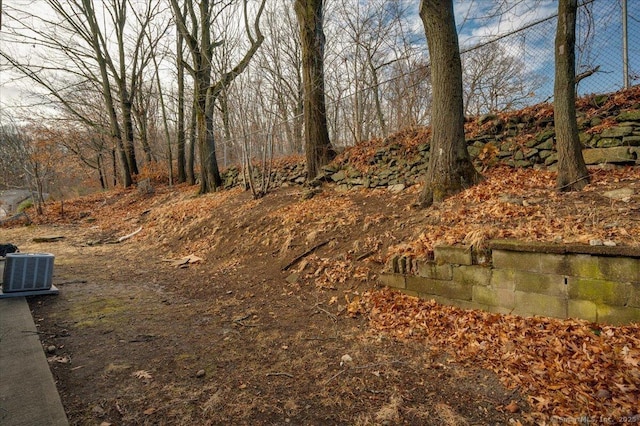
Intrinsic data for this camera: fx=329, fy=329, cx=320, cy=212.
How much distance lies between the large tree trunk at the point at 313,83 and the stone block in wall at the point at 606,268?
21.3 ft

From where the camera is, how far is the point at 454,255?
392 centimetres

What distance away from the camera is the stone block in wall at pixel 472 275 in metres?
3.67

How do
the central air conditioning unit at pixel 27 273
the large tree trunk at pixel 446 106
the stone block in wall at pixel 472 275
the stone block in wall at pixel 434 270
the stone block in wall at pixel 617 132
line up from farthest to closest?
the large tree trunk at pixel 446 106
the stone block in wall at pixel 617 132
the central air conditioning unit at pixel 27 273
the stone block in wall at pixel 434 270
the stone block in wall at pixel 472 275

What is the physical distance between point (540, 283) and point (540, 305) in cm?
22

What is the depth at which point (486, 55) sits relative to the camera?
9.20m

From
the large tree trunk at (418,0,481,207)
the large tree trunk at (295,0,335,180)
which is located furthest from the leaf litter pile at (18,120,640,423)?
the large tree trunk at (295,0,335,180)

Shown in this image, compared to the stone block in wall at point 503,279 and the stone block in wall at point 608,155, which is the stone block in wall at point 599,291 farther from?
the stone block in wall at point 608,155

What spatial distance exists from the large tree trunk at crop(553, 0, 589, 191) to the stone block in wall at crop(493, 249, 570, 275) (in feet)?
6.97

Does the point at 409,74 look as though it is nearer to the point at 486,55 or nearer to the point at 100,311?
the point at 486,55

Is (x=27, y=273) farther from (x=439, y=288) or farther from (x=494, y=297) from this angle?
(x=494, y=297)

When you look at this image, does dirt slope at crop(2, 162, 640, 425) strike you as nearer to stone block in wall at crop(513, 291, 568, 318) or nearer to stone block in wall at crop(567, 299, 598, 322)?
stone block in wall at crop(567, 299, 598, 322)

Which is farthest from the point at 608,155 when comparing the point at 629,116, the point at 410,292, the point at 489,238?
the point at 410,292

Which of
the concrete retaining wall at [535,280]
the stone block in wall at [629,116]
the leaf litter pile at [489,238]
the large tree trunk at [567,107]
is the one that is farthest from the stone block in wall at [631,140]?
the concrete retaining wall at [535,280]

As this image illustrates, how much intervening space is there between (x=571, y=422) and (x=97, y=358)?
12.8 feet
